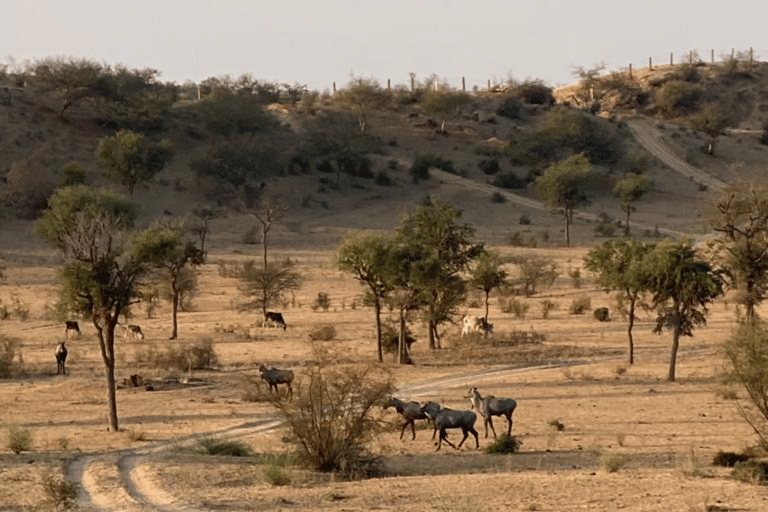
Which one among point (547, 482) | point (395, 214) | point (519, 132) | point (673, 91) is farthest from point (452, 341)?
point (673, 91)

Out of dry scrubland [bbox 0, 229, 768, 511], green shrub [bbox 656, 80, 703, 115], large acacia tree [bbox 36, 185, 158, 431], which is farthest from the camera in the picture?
green shrub [bbox 656, 80, 703, 115]

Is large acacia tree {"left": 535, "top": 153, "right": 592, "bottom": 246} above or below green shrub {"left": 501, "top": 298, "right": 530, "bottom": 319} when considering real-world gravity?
above

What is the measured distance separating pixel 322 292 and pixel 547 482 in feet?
117

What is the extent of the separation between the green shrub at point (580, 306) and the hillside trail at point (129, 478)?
76.2ft

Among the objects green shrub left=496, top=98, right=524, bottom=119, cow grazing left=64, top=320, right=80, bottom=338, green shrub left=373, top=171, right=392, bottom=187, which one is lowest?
cow grazing left=64, top=320, right=80, bottom=338

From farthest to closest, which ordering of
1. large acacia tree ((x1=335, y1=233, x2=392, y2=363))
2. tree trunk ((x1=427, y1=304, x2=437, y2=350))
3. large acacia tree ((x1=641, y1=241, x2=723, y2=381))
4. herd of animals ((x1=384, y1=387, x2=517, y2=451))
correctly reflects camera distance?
tree trunk ((x1=427, y1=304, x2=437, y2=350)) → large acacia tree ((x1=335, y1=233, x2=392, y2=363)) → large acacia tree ((x1=641, y1=241, x2=723, y2=381)) → herd of animals ((x1=384, y1=387, x2=517, y2=451))

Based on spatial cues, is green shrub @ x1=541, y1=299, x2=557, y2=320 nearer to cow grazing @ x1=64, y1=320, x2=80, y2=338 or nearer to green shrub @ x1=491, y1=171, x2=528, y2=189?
cow grazing @ x1=64, y1=320, x2=80, y2=338

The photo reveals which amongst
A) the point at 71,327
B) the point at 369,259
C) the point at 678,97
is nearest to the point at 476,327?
the point at 369,259

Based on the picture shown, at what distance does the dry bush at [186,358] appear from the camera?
34.8 m

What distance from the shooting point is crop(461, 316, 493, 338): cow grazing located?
40.7 meters

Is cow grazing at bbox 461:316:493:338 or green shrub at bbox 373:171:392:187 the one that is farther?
green shrub at bbox 373:171:392:187

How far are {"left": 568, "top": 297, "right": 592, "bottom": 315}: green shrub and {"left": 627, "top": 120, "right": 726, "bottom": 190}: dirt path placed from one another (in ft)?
152

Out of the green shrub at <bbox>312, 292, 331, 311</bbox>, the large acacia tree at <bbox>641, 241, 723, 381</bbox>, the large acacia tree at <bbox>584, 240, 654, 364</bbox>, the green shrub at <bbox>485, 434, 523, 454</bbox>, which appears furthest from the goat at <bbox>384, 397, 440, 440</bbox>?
the green shrub at <bbox>312, 292, 331, 311</bbox>

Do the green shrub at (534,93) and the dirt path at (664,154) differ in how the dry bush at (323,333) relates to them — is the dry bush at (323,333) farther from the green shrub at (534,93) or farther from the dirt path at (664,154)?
the green shrub at (534,93)
